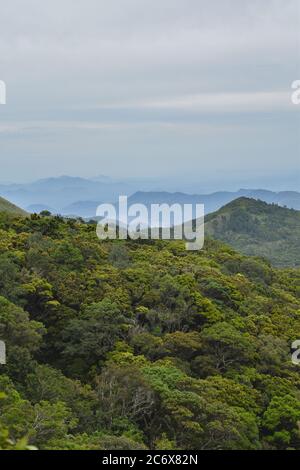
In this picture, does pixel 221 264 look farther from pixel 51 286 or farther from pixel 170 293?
pixel 51 286

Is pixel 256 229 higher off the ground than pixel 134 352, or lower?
higher

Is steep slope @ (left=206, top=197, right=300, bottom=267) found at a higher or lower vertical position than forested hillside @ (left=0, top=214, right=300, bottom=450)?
higher

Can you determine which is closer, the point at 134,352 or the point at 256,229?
the point at 134,352

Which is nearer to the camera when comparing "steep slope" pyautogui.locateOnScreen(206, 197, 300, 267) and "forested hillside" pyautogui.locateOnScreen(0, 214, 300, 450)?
"forested hillside" pyautogui.locateOnScreen(0, 214, 300, 450)
